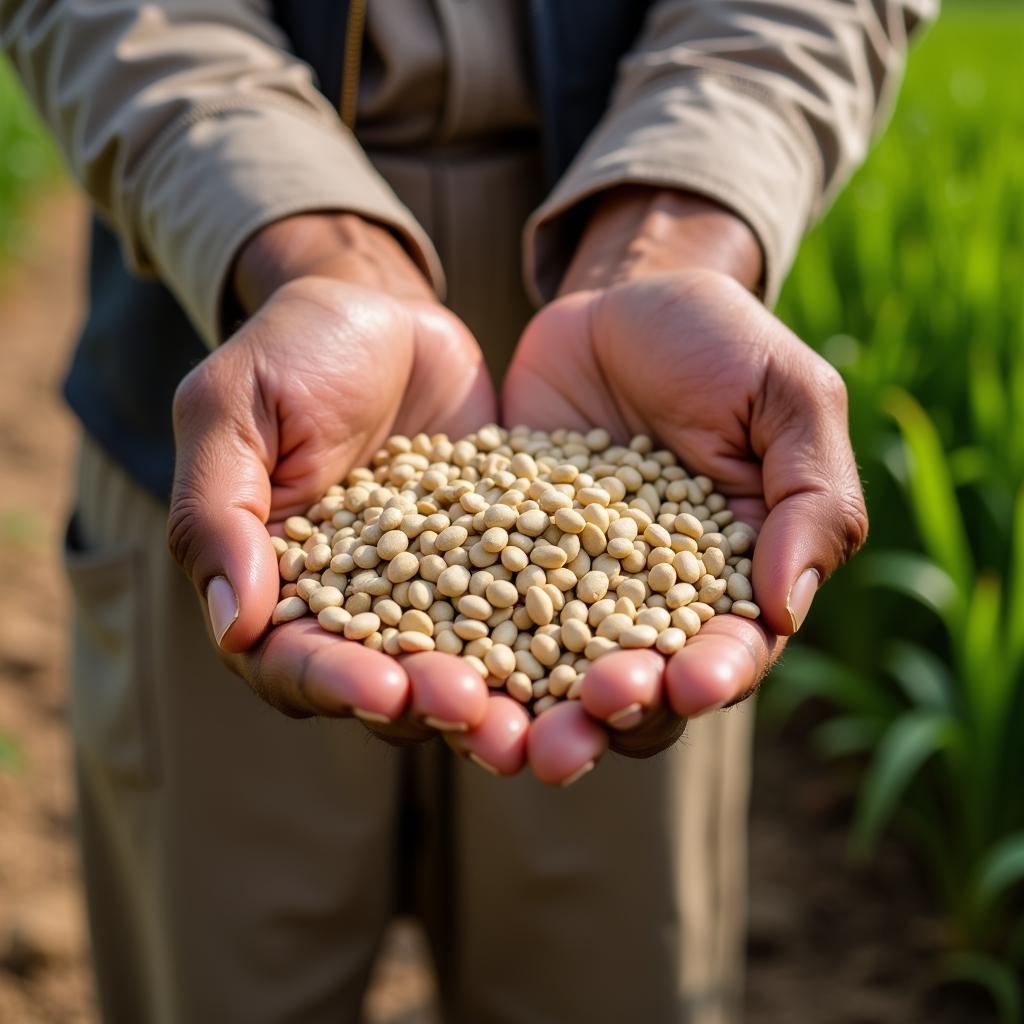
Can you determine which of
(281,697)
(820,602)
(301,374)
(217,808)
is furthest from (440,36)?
(820,602)

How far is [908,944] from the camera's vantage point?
75.4 inches

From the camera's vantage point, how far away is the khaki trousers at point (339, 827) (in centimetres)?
127

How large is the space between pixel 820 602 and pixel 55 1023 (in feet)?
4.57

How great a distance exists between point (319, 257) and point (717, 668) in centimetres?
54

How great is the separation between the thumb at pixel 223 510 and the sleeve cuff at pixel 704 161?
367 mm

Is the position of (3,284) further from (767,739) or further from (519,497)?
(519,497)

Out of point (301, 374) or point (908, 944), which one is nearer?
point (301, 374)

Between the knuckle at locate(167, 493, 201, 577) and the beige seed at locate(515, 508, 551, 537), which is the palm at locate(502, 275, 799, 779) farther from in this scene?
the knuckle at locate(167, 493, 201, 577)

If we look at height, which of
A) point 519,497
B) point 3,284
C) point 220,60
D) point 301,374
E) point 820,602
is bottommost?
point 3,284

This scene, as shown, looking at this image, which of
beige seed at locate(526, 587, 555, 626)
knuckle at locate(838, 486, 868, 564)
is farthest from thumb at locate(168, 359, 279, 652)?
knuckle at locate(838, 486, 868, 564)

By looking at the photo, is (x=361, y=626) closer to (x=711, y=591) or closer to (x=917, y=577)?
(x=711, y=591)

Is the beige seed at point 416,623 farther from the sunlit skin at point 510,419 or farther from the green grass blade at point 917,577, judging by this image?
the green grass blade at point 917,577

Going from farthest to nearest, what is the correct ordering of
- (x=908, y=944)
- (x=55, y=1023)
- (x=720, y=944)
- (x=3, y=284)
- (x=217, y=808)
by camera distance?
(x=3, y=284), (x=908, y=944), (x=55, y=1023), (x=720, y=944), (x=217, y=808)

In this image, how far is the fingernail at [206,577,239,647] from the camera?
889 millimetres
